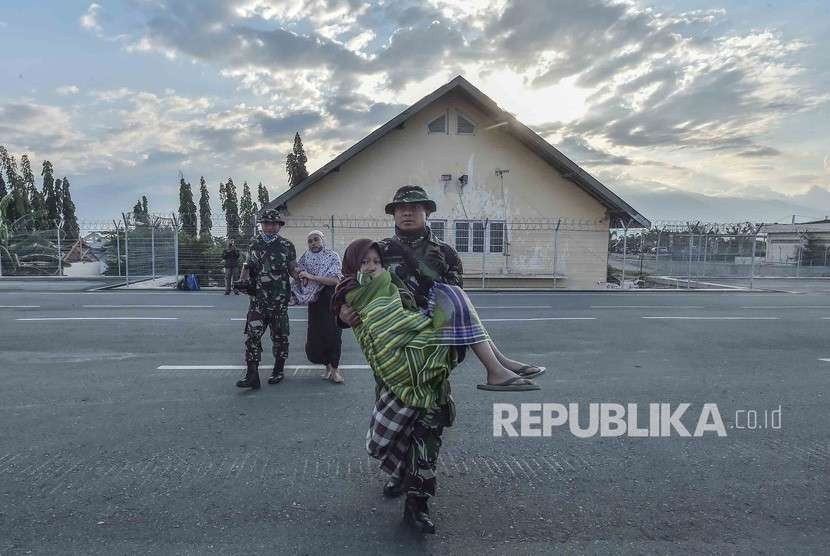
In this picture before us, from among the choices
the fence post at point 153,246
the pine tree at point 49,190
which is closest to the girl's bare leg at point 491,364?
the fence post at point 153,246

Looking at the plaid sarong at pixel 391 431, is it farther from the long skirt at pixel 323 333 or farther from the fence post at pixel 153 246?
the fence post at pixel 153 246

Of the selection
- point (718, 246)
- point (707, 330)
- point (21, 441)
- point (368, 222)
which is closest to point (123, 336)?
point (21, 441)

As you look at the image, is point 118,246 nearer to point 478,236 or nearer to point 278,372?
point 478,236

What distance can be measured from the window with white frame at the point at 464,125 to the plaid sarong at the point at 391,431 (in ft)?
59.4

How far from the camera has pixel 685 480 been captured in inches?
134

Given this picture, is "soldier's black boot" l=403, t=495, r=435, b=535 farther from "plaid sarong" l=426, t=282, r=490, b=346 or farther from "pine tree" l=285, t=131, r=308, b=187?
"pine tree" l=285, t=131, r=308, b=187

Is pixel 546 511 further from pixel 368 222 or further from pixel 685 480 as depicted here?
pixel 368 222

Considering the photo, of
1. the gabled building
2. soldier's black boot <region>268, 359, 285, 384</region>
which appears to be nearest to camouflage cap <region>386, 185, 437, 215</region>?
soldier's black boot <region>268, 359, 285, 384</region>

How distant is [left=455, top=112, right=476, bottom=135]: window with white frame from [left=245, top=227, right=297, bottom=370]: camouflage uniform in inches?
616

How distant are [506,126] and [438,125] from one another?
2.56 m

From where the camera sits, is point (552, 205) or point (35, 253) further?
point (35, 253)

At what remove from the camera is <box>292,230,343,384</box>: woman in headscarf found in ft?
17.9

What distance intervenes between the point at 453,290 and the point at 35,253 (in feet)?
83.1

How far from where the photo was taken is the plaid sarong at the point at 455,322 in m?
2.49
